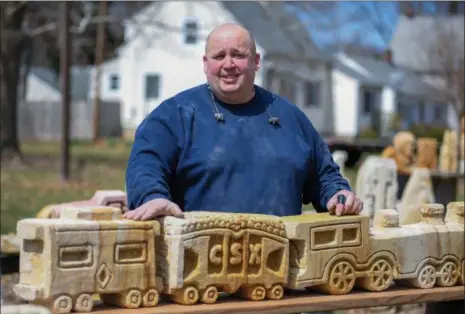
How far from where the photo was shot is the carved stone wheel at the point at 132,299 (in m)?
3.71

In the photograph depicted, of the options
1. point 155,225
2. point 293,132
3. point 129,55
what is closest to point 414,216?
point 293,132

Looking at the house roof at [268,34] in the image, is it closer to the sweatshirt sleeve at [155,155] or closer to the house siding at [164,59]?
the house siding at [164,59]

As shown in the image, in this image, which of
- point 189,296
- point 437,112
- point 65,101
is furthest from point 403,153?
point 437,112

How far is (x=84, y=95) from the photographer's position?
5459cm

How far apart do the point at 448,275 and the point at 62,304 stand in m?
1.84

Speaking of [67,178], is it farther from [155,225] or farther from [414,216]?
[155,225]

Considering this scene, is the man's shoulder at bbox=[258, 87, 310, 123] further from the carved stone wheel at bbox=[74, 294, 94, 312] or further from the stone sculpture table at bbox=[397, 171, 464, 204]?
the stone sculpture table at bbox=[397, 171, 464, 204]

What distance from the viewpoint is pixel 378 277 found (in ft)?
14.2

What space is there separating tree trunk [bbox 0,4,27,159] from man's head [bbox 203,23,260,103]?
17.6 meters

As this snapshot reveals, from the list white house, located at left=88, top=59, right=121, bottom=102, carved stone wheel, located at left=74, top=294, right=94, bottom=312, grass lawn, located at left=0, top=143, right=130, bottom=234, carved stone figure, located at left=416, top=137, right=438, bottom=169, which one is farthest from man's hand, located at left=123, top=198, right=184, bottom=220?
white house, located at left=88, top=59, right=121, bottom=102

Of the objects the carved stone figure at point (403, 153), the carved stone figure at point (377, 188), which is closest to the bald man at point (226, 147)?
the carved stone figure at point (377, 188)

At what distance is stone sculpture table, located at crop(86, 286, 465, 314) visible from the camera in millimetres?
3732

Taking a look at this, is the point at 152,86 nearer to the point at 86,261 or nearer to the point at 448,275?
the point at 448,275

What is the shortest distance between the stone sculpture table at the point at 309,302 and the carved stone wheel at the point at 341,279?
3cm
